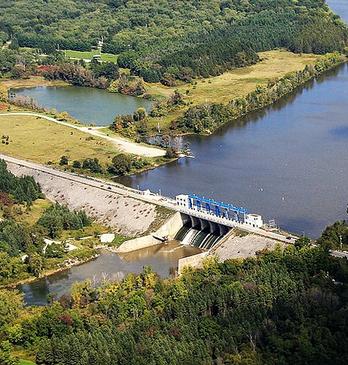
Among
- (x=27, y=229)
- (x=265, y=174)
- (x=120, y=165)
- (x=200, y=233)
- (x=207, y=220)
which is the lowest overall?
(x=200, y=233)

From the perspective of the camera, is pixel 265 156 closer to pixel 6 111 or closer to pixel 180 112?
pixel 180 112

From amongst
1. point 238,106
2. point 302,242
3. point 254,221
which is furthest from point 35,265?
point 238,106

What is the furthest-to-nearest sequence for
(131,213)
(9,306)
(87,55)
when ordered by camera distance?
(87,55) → (131,213) → (9,306)

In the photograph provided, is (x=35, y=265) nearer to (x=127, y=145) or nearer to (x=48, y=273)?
(x=48, y=273)

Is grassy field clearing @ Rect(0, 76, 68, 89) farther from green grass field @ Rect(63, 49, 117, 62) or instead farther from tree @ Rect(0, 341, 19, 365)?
tree @ Rect(0, 341, 19, 365)

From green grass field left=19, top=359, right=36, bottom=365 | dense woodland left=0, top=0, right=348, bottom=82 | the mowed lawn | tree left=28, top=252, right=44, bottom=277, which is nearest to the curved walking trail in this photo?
the mowed lawn

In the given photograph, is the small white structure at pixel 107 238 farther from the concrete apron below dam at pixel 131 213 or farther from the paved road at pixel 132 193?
the paved road at pixel 132 193

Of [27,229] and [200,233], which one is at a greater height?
[27,229]
